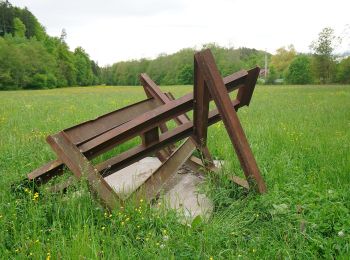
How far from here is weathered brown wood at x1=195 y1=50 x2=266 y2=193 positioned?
3270 millimetres

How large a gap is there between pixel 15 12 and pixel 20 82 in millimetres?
61766

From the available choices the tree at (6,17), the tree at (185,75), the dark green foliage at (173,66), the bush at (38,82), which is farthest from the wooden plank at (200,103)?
the tree at (6,17)

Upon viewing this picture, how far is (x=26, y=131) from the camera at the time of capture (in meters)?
7.38

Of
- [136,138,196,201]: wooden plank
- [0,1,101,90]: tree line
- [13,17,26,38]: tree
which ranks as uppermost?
[13,17,26,38]: tree

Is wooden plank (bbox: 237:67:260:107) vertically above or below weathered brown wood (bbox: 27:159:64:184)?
above

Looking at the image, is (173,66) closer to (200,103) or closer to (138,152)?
(138,152)

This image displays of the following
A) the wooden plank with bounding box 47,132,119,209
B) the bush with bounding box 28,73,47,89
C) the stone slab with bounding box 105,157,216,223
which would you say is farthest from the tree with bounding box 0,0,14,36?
the wooden plank with bounding box 47,132,119,209

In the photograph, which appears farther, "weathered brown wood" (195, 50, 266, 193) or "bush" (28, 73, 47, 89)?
"bush" (28, 73, 47, 89)

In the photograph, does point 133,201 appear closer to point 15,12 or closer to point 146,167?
point 146,167

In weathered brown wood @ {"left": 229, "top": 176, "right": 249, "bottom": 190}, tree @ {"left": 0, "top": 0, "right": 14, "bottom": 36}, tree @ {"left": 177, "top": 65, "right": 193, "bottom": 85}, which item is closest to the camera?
weathered brown wood @ {"left": 229, "top": 176, "right": 249, "bottom": 190}

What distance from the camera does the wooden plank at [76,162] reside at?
3.07 m

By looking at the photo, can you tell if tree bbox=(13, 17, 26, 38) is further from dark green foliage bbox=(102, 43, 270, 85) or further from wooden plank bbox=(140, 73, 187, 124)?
wooden plank bbox=(140, 73, 187, 124)

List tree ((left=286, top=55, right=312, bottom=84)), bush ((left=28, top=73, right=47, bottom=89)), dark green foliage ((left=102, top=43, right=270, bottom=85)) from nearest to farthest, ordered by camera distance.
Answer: bush ((left=28, top=73, right=47, bottom=89)) < tree ((left=286, top=55, right=312, bottom=84)) < dark green foliage ((left=102, top=43, right=270, bottom=85))

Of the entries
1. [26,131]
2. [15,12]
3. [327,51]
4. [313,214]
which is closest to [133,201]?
[313,214]
